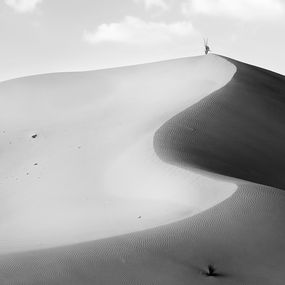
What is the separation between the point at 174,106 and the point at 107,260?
730 centimetres

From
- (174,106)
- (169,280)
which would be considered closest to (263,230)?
(169,280)

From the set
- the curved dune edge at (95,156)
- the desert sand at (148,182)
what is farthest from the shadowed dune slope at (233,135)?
the curved dune edge at (95,156)

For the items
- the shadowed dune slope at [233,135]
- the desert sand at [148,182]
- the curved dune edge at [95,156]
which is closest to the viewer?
the desert sand at [148,182]

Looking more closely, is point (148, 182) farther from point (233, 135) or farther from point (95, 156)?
point (233, 135)

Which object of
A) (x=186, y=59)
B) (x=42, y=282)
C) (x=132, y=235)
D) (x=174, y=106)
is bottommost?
(x=42, y=282)

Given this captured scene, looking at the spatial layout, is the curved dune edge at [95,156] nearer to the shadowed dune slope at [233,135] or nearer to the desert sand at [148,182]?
the desert sand at [148,182]

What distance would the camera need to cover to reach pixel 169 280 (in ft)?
14.9

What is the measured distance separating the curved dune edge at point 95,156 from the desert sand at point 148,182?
0.03 metres

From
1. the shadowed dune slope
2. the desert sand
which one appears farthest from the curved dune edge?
the shadowed dune slope

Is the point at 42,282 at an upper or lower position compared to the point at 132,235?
lower

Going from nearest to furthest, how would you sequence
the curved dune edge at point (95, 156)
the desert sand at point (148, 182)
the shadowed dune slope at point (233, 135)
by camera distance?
1. the desert sand at point (148, 182)
2. the curved dune edge at point (95, 156)
3. the shadowed dune slope at point (233, 135)

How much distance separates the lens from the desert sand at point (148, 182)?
15.9 ft

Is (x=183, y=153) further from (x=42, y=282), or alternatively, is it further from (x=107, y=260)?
(x=42, y=282)

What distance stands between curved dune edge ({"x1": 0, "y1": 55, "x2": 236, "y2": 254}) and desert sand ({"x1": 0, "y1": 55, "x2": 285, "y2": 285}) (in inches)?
1.1
